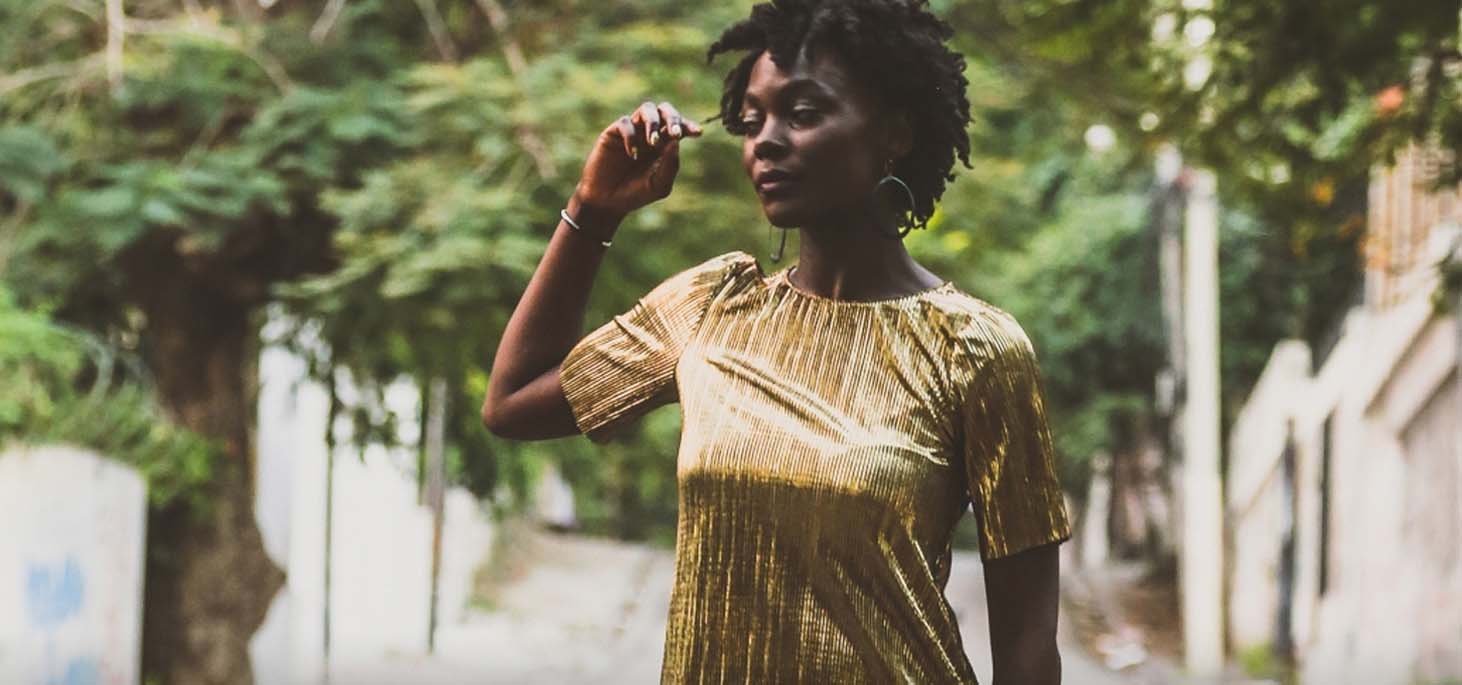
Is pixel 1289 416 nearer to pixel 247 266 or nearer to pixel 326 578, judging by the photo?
pixel 326 578

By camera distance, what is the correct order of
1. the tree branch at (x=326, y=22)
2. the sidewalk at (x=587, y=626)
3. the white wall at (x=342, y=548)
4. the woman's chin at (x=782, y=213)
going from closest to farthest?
the woman's chin at (x=782, y=213)
the tree branch at (x=326, y=22)
the white wall at (x=342, y=548)
the sidewalk at (x=587, y=626)

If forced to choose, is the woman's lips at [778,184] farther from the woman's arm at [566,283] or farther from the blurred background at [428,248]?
the blurred background at [428,248]

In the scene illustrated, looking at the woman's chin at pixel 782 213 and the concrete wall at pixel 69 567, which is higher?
the woman's chin at pixel 782 213

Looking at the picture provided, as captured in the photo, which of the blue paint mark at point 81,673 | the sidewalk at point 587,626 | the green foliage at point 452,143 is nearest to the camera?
the green foliage at point 452,143

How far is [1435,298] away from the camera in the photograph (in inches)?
307

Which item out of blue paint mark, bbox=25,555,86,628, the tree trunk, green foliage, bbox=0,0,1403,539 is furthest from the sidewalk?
blue paint mark, bbox=25,555,86,628

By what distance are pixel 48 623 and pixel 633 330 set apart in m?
8.09

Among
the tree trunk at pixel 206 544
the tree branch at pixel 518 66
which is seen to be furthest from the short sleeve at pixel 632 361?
the tree trunk at pixel 206 544

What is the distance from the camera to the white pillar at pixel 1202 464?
65.8 ft

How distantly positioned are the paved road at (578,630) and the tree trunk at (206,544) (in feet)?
15.6

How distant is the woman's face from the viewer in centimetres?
248

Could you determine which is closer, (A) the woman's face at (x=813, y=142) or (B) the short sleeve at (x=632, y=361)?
(A) the woman's face at (x=813, y=142)

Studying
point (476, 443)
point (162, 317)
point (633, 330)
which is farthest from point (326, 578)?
point (633, 330)

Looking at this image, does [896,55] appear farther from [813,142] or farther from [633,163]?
[633,163]
